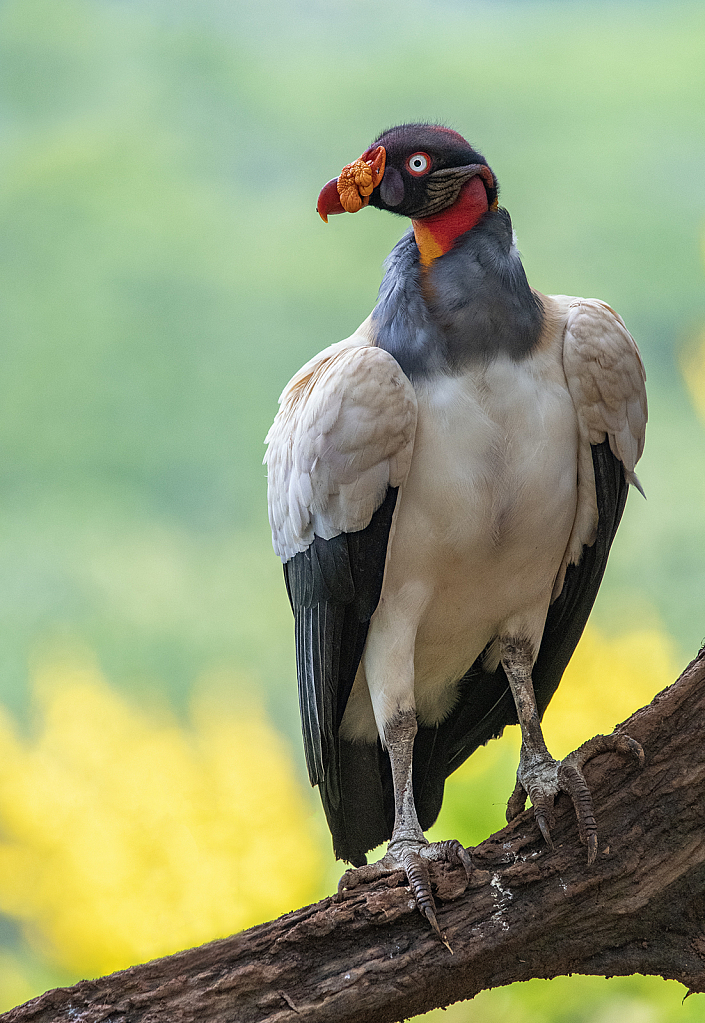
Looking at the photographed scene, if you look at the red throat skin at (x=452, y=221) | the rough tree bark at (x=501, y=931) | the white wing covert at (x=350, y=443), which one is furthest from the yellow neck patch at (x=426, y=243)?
the rough tree bark at (x=501, y=931)

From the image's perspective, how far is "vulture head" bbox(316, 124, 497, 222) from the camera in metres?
2.60

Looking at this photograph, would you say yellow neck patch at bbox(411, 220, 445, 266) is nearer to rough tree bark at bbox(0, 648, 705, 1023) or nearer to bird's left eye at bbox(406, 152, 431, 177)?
bird's left eye at bbox(406, 152, 431, 177)

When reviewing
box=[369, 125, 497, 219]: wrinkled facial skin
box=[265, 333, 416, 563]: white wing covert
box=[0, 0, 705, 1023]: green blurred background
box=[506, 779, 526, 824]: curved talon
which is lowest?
box=[506, 779, 526, 824]: curved talon

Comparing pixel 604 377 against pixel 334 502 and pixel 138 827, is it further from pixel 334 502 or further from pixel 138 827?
pixel 138 827

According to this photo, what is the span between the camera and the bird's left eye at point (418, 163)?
8.54 feet

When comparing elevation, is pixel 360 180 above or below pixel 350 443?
above

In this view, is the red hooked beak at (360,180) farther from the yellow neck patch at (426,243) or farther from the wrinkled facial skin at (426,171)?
the yellow neck patch at (426,243)

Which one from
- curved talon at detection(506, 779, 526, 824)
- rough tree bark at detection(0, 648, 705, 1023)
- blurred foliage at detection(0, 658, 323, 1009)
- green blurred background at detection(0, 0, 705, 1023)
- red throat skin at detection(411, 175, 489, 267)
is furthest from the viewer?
green blurred background at detection(0, 0, 705, 1023)

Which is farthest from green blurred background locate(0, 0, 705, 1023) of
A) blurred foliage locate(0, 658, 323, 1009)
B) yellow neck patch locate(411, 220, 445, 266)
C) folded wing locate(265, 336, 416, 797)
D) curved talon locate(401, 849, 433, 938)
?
yellow neck patch locate(411, 220, 445, 266)

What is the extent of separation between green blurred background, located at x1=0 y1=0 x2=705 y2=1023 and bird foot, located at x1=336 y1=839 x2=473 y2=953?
2113mm

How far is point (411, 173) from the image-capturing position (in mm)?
2605

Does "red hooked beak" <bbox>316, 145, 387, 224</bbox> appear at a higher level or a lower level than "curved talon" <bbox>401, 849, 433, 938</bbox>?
higher

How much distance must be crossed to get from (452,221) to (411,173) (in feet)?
0.56

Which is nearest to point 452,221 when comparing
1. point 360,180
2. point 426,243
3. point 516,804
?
point 426,243
